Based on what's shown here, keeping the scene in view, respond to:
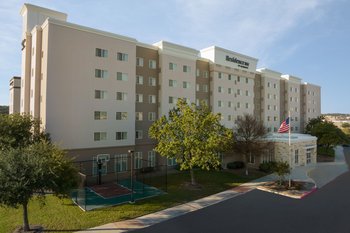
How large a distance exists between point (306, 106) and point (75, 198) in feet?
227

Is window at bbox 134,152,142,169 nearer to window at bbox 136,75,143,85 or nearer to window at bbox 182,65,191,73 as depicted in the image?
window at bbox 136,75,143,85

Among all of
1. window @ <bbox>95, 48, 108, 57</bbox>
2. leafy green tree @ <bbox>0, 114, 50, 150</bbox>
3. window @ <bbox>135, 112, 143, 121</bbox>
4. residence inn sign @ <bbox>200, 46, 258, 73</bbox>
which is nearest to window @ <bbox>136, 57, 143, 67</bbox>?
window @ <bbox>95, 48, 108, 57</bbox>

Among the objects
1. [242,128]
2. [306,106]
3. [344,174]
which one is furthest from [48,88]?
[306,106]

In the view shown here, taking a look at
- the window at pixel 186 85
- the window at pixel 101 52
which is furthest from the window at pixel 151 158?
the window at pixel 101 52

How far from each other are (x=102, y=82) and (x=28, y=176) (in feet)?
60.2

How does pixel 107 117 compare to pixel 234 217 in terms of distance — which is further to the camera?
pixel 107 117

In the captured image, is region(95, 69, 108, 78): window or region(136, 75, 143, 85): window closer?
region(95, 69, 108, 78): window

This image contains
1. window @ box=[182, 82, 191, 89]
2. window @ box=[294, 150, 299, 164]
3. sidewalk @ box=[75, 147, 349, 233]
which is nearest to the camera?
sidewalk @ box=[75, 147, 349, 233]

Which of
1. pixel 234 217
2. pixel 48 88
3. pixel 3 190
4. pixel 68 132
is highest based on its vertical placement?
pixel 48 88

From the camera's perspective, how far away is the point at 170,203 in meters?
22.4

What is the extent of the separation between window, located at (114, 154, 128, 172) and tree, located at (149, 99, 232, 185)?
7494 mm

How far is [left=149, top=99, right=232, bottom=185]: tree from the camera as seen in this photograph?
88.0 feet

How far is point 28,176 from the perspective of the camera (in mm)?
15672

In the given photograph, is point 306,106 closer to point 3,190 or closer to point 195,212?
point 195,212
